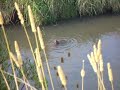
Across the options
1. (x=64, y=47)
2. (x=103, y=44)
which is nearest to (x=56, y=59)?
(x=64, y=47)

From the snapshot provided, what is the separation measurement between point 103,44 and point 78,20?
230 cm

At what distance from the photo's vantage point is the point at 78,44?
8.49m

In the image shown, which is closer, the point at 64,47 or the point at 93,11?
the point at 64,47

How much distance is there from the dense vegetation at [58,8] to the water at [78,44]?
221mm

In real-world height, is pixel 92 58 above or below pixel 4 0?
above

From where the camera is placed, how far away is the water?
6524 mm

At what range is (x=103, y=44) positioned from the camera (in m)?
8.22

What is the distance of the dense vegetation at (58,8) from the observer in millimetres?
9617

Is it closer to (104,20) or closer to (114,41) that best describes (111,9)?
(104,20)

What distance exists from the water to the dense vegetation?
0.72 ft

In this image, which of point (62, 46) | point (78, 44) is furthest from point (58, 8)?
point (62, 46)

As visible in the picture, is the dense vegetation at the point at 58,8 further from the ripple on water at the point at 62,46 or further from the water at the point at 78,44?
the ripple on water at the point at 62,46

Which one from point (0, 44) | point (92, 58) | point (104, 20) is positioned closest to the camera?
point (92, 58)

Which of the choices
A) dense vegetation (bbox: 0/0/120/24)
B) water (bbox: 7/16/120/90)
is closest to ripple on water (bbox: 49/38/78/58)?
water (bbox: 7/16/120/90)
